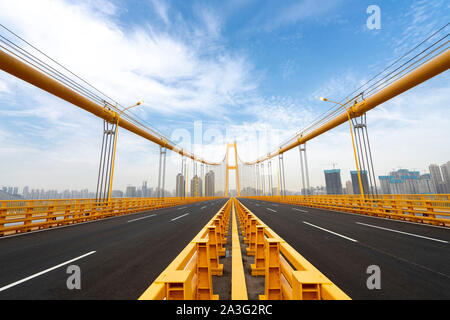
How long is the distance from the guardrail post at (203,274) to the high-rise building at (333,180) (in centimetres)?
13238

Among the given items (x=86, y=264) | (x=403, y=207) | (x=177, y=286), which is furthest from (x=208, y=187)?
(x=177, y=286)

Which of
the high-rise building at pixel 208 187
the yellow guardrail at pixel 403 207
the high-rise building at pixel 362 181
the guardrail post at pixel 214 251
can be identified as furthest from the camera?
the high-rise building at pixel 208 187

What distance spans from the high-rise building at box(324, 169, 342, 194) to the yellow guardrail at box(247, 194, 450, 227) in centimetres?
11498

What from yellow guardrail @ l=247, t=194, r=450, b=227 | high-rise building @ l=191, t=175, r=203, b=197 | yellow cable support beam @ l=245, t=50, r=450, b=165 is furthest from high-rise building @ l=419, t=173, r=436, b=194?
high-rise building @ l=191, t=175, r=203, b=197

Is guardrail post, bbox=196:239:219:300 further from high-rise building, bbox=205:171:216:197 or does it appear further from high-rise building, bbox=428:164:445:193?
high-rise building, bbox=428:164:445:193

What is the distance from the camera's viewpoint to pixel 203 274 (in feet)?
8.00

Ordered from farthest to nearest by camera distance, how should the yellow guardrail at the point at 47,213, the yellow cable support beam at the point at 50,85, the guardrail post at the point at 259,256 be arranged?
the yellow cable support beam at the point at 50,85 → the yellow guardrail at the point at 47,213 → the guardrail post at the point at 259,256

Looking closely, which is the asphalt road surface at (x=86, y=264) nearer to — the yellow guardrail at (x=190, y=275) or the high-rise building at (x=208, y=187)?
the yellow guardrail at (x=190, y=275)

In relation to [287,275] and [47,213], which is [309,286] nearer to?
[287,275]

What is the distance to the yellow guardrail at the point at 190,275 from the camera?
140cm

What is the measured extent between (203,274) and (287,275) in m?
1.10

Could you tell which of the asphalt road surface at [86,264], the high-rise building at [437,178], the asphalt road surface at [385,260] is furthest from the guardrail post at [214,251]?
the high-rise building at [437,178]
